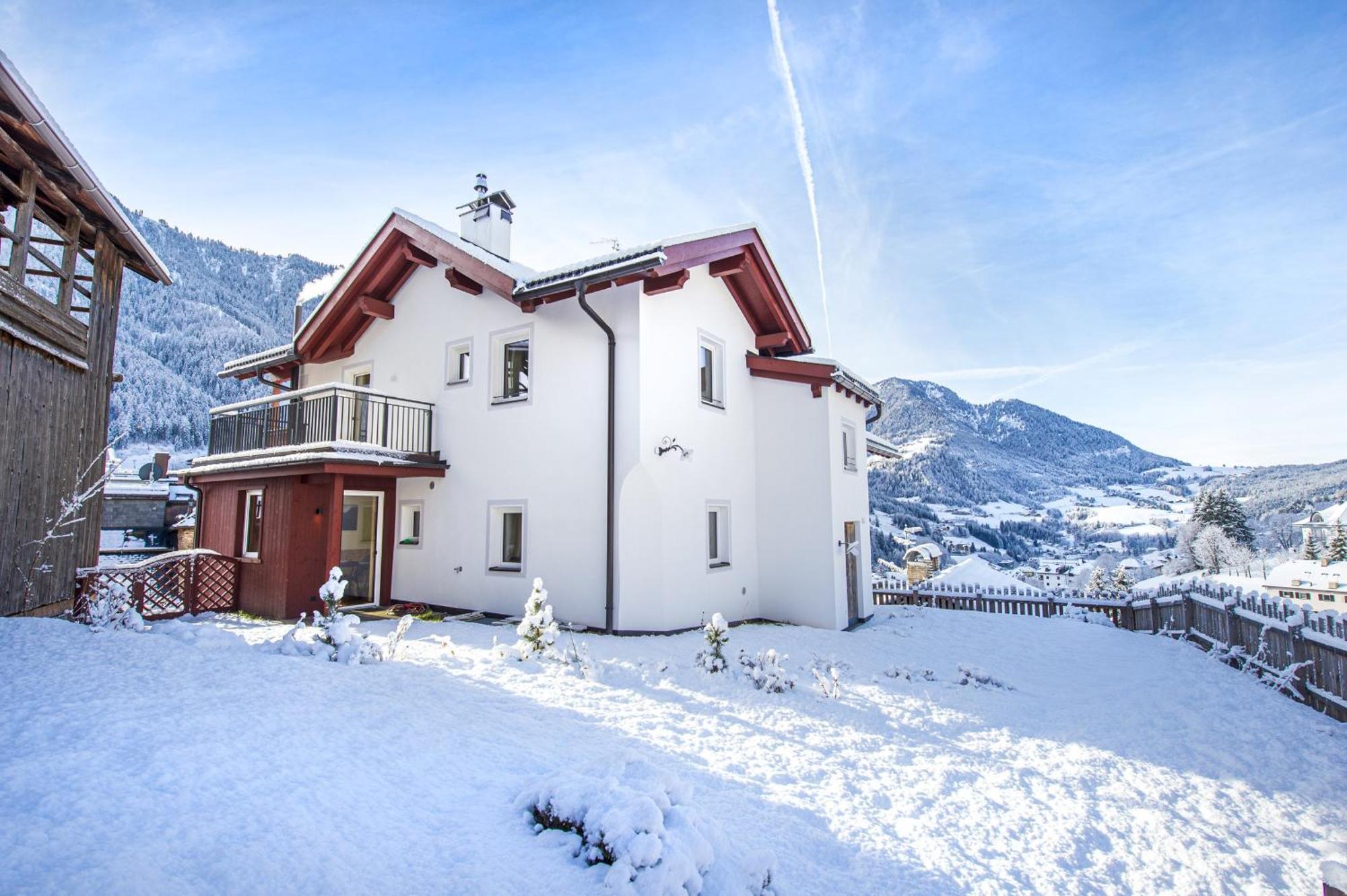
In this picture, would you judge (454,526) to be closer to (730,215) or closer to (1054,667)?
(730,215)

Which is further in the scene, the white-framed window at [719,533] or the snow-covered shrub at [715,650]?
the white-framed window at [719,533]

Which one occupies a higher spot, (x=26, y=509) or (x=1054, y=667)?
(x=26, y=509)

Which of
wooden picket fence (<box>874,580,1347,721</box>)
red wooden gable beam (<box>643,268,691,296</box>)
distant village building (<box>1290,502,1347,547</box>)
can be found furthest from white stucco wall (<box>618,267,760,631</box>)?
distant village building (<box>1290,502,1347,547</box>)

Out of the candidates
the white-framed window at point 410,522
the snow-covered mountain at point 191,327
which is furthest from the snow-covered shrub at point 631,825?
the snow-covered mountain at point 191,327

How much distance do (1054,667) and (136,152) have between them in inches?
639

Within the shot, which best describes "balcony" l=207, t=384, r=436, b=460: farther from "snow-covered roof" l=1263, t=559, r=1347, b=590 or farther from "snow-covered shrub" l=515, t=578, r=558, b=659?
"snow-covered roof" l=1263, t=559, r=1347, b=590

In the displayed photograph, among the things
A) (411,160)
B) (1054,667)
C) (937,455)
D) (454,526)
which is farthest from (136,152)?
(937,455)

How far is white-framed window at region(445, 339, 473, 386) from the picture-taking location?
495 inches

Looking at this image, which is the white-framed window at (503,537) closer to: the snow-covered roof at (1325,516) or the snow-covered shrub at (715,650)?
the snow-covered shrub at (715,650)

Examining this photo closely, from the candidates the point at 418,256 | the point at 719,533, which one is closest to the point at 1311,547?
the point at 719,533

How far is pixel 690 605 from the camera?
413 inches

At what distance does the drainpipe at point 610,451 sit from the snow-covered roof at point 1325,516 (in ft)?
310

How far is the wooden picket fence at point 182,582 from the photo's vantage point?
411 inches

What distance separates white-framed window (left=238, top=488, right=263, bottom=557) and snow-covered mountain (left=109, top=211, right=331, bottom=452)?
2518 centimetres
